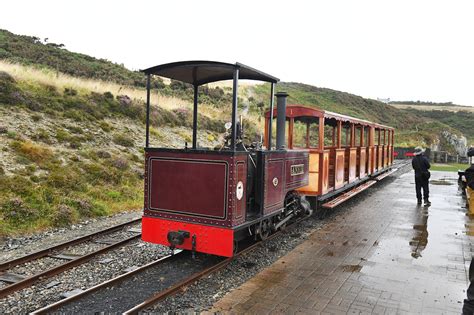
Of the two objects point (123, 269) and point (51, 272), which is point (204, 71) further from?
point (51, 272)

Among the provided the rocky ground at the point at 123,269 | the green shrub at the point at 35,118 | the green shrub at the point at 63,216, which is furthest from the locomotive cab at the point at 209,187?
the green shrub at the point at 35,118

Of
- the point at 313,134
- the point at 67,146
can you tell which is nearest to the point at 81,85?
the point at 67,146

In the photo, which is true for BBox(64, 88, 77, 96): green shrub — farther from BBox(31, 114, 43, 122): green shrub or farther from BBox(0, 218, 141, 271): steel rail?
BBox(0, 218, 141, 271): steel rail

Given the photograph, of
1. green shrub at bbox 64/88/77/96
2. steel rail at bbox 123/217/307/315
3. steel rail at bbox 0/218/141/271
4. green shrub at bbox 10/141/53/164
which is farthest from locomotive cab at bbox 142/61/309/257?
green shrub at bbox 64/88/77/96

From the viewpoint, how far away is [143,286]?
5.01m

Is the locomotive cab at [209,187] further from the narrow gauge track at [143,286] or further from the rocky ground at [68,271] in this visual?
the rocky ground at [68,271]

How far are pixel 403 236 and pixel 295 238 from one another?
7.30 ft

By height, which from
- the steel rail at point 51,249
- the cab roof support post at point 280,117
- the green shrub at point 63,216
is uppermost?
the cab roof support post at point 280,117

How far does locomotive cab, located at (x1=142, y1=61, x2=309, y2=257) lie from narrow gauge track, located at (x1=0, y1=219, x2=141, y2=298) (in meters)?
1.01

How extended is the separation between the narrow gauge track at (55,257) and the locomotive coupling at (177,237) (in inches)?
58.2

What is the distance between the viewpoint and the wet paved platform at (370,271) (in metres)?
4.58

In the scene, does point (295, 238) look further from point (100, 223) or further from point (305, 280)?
point (100, 223)

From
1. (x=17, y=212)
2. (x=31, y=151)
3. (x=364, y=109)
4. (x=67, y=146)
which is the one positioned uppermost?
(x=364, y=109)

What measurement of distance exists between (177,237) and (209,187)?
2.72 ft
